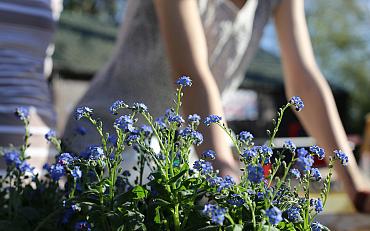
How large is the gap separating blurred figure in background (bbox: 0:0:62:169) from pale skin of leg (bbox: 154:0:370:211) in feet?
2.33

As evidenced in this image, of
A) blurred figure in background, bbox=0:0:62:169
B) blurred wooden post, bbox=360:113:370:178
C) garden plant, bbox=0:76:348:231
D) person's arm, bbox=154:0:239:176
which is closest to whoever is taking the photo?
garden plant, bbox=0:76:348:231

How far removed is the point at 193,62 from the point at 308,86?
2.10 ft

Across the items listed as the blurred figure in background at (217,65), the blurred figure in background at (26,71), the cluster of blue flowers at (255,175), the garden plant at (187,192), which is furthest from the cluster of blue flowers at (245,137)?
the blurred figure in background at (26,71)

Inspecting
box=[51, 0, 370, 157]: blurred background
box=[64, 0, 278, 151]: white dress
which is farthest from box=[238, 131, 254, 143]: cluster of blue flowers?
box=[64, 0, 278, 151]: white dress

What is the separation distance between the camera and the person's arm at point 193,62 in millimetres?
1281

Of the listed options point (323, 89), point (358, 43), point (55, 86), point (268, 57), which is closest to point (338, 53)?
point (358, 43)

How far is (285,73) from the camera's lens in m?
2.01

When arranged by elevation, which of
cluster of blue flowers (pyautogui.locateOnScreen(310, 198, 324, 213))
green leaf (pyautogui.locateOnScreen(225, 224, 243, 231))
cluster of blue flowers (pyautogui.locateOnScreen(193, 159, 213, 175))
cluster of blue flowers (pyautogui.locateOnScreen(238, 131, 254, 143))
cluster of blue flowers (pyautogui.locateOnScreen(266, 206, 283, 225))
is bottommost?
cluster of blue flowers (pyautogui.locateOnScreen(266, 206, 283, 225))

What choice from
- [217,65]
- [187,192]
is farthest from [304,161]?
[217,65]

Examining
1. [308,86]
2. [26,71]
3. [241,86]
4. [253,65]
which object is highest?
[253,65]

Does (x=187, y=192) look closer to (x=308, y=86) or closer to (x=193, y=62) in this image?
(x=193, y=62)

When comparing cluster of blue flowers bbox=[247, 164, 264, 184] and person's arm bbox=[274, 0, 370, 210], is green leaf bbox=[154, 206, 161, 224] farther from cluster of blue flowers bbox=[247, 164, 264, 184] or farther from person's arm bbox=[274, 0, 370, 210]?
person's arm bbox=[274, 0, 370, 210]

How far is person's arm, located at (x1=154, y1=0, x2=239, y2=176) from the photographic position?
1281 millimetres

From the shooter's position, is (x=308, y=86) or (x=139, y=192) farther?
(x=308, y=86)
